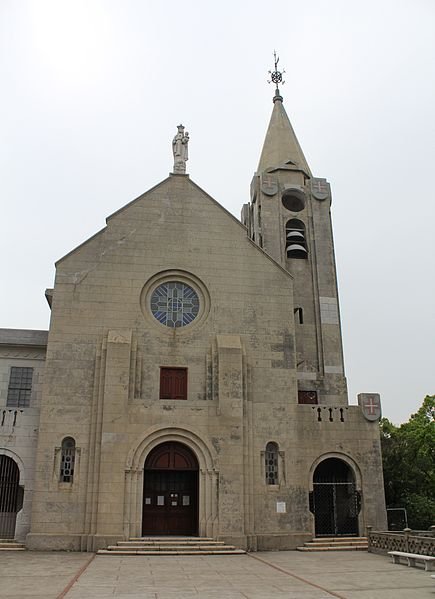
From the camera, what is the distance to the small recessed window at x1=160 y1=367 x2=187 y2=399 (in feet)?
82.3

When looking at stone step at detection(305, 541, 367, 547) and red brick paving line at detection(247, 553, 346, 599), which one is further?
stone step at detection(305, 541, 367, 547)

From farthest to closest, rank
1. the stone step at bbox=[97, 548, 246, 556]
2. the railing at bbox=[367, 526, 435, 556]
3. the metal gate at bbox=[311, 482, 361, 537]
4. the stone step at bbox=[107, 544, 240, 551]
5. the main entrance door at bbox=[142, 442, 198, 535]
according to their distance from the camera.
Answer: the metal gate at bbox=[311, 482, 361, 537] < the main entrance door at bbox=[142, 442, 198, 535] < the stone step at bbox=[107, 544, 240, 551] < the stone step at bbox=[97, 548, 246, 556] < the railing at bbox=[367, 526, 435, 556]

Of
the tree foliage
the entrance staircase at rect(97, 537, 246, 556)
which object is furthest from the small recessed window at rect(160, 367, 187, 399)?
the tree foliage

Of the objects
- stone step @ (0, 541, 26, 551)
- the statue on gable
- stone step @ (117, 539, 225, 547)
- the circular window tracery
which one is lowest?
stone step @ (0, 541, 26, 551)

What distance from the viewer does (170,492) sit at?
24.7 metres

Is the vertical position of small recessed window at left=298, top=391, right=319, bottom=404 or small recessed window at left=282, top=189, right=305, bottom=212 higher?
small recessed window at left=282, top=189, right=305, bottom=212

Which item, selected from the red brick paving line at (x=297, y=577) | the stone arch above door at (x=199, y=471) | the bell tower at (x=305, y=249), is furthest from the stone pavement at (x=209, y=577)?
the bell tower at (x=305, y=249)

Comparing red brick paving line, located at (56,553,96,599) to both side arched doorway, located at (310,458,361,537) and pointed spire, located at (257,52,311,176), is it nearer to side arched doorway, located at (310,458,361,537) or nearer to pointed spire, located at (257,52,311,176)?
side arched doorway, located at (310,458,361,537)

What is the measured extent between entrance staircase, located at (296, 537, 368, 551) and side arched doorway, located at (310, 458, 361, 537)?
0.88 metres

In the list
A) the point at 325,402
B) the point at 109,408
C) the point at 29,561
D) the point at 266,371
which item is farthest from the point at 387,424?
the point at 29,561

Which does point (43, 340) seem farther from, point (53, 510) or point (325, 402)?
point (325, 402)

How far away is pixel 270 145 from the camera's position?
36.8 metres

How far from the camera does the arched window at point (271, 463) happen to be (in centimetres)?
2495

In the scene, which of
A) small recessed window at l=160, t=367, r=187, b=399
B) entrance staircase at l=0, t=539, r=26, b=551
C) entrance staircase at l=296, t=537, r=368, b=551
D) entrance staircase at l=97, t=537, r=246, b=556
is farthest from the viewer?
small recessed window at l=160, t=367, r=187, b=399
